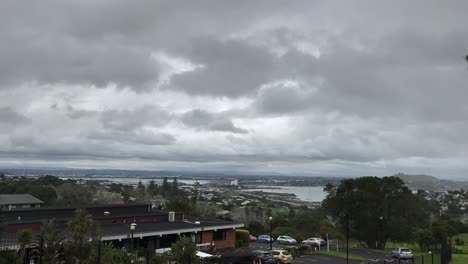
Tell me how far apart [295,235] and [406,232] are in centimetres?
1379

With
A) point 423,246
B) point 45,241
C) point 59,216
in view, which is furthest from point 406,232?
point 45,241

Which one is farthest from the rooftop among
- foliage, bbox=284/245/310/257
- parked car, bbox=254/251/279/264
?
parked car, bbox=254/251/279/264

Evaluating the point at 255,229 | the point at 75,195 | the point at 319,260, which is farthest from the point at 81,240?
the point at 75,195

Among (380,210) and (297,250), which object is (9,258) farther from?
(380,210)

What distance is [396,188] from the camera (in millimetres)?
56375

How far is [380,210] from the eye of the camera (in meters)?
56.6

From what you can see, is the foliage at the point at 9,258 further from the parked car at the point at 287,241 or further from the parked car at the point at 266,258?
the parked car at the point at 287,241

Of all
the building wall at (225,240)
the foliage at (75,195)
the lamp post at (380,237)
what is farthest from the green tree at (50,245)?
the foliage at (75,195)

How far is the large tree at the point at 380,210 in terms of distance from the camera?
182 ft

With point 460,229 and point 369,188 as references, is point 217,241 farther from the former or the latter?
point 460,229

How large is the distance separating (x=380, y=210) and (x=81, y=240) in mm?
43533

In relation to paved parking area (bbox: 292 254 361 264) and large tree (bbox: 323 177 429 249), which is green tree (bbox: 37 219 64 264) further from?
large tree (bbox: 323 177 429 249)

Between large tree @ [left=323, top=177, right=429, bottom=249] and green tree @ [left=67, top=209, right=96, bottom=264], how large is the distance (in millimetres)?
40252

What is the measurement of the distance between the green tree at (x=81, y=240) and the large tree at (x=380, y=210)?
40252 millimetres
